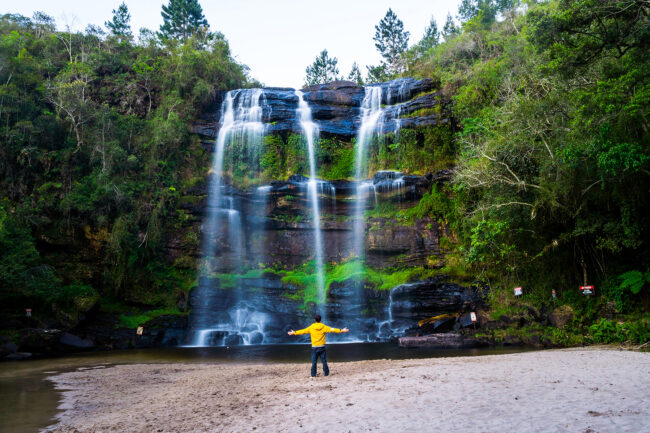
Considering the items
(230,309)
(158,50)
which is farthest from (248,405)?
(158,50)

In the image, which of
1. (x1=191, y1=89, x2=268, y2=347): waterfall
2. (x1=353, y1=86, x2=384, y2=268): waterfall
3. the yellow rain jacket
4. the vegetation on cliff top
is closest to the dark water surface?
(x1=191, y1=89, x2=268, y2=347): waterfall

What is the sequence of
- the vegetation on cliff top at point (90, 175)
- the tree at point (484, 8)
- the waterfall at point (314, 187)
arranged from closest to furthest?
the vegetation on cliff top at point (90, 175) → the waterfall at point (314, 187) → the tree at point (484, 8)

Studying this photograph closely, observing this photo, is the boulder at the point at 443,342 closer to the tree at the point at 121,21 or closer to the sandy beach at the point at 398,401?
the sandy beach at the point at 398,401

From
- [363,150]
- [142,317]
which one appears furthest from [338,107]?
[142,317]

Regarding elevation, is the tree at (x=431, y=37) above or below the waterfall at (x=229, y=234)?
above

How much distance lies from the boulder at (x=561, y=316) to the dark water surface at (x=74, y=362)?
2776mm

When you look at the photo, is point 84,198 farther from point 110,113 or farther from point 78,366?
point 78,366

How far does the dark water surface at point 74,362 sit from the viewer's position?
764 cm

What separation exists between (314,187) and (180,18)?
33.2 metres

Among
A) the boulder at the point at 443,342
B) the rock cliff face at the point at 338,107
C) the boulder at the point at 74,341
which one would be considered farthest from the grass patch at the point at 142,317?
the boulder at the point at 443,342

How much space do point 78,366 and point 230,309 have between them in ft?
34.6

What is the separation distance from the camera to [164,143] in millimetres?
27469

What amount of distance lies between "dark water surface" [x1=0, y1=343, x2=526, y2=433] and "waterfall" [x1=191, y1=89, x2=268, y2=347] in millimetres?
3951

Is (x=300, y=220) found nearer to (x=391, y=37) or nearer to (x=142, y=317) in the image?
(x=142, y=317)
